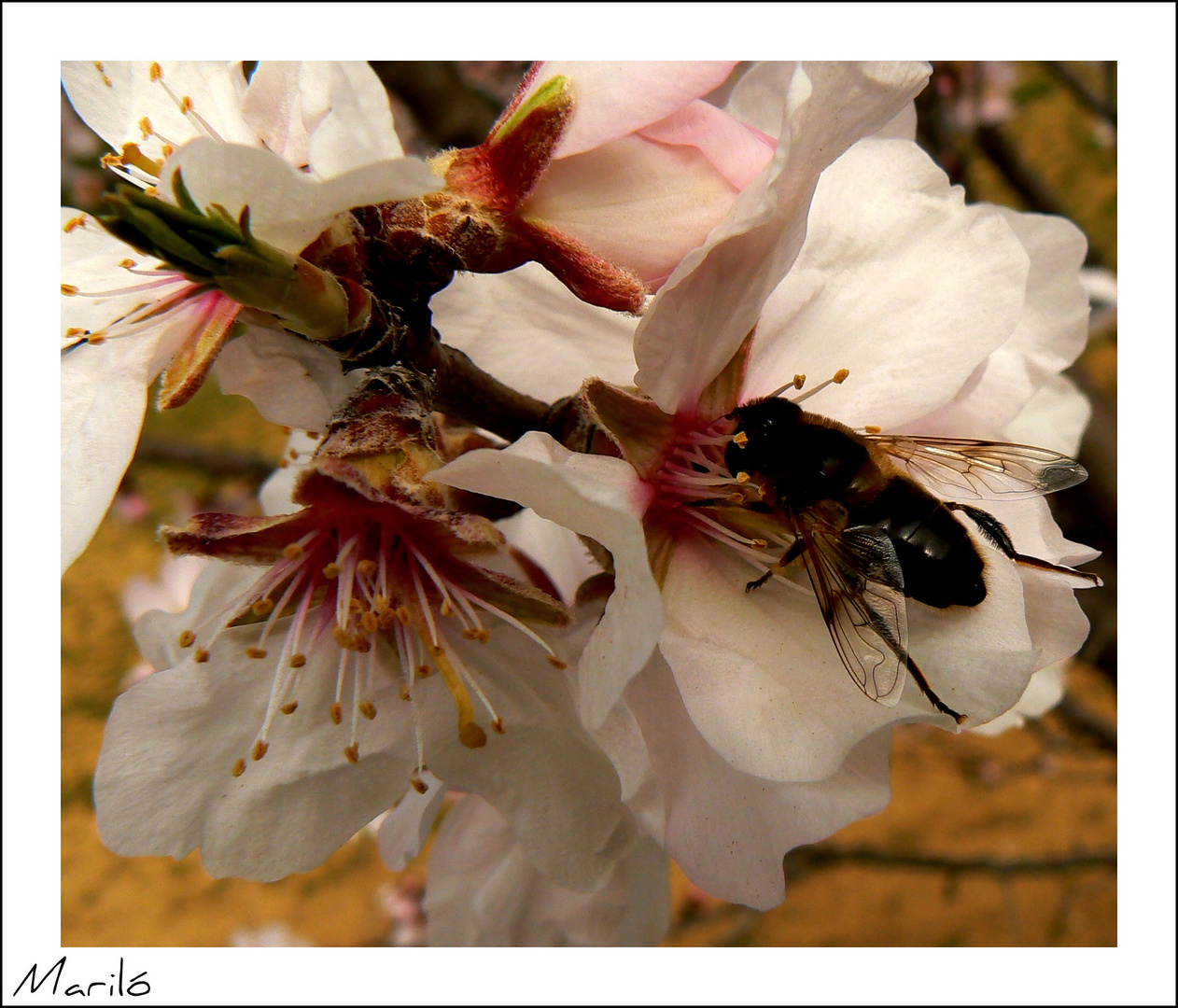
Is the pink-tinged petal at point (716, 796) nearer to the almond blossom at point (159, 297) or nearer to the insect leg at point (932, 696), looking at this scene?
the insect leg at point (932, 696)

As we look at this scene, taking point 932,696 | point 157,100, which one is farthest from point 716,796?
point 157,100

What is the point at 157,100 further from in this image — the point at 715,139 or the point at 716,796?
the point at 716,796

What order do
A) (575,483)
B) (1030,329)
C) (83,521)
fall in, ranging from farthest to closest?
(1030,329)
(83,521)
(575,483)

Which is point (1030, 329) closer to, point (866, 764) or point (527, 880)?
point (866, 764)

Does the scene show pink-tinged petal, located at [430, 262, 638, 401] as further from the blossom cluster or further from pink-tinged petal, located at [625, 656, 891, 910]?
pink-tinged petal, located at [625, 656, 891, 910]

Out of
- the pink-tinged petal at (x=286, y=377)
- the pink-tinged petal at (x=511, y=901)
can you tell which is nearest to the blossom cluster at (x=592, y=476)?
the pink-tinged petal at (x=286, y=377)

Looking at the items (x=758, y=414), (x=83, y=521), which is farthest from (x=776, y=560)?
(x=83, y=521)
